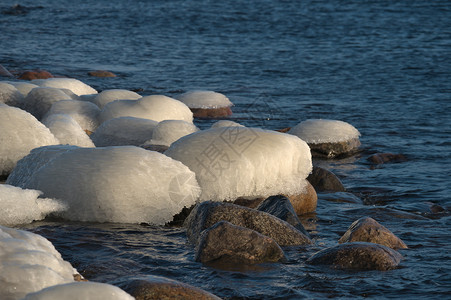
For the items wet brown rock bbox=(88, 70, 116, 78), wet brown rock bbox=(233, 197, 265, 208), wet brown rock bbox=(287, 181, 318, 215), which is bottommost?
wet brown rock bbox=(88, 70, 116, 78)

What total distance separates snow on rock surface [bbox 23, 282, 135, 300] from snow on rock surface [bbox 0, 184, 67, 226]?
98.6 inches

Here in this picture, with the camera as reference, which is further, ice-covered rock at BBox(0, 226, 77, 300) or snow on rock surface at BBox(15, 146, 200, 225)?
snow on rock surface at BBox(15, 146, 200, 225)

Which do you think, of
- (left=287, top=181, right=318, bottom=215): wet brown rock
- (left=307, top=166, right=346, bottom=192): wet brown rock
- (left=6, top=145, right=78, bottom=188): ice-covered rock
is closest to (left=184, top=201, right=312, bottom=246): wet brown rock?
(left=287, top=181, right=318, bottom=215): wet brown rock

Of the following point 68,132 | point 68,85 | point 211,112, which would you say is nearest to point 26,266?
point 68,132

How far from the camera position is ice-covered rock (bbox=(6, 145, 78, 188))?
691 cm

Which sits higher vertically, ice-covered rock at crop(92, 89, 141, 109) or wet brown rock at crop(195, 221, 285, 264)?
wet brown rock at crop(195, 221, 285, 264)

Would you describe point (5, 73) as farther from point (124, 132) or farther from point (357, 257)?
point (357, 257)

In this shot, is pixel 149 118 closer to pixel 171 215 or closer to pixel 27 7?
pixel 171 215

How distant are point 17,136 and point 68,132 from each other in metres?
0.85

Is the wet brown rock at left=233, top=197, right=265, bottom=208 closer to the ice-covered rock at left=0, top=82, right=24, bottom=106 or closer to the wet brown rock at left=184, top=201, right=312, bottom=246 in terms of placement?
the wet brown rock at left=184, top=201, right=312, bottom=246

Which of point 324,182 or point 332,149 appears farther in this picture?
point 332,149

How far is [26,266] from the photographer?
419cm

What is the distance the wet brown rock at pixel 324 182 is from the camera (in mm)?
8492

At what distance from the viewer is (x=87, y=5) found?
34.5 metres
